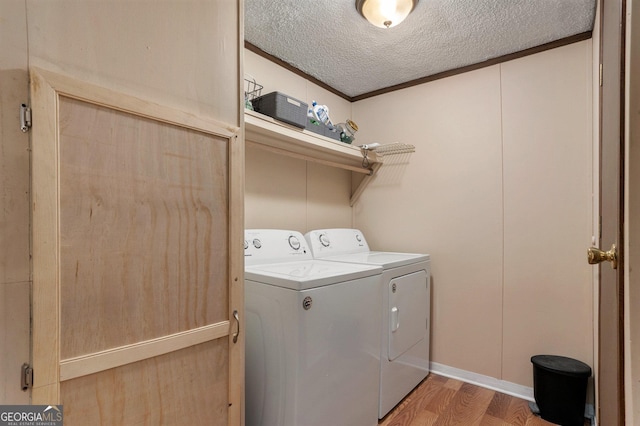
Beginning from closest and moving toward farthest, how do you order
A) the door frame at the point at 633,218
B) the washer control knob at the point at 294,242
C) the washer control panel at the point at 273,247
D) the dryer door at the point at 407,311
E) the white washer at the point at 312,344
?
1. the door frame at the point at 633,218
2. the white washer at the point at 312,344
3. the washer control panel at the point at 273,247
4. the dryer door at the point at 407,311
5. the washer control knob at the point at 294,242

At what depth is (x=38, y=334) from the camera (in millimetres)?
771

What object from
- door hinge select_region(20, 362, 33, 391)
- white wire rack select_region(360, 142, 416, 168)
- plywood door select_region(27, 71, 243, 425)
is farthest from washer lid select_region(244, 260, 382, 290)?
white wire rack select_region(360, 142, 416, 168)

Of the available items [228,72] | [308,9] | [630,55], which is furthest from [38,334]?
[308,9]

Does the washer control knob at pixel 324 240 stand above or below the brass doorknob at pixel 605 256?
below

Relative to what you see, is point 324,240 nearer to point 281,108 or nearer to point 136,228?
point 281,108

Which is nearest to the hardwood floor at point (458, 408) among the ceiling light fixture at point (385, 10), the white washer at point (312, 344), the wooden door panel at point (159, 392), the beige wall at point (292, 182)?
the white washer at point (312, 344)

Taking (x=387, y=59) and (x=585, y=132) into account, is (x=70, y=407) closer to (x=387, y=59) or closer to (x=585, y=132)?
Result: (x=387, y=59)

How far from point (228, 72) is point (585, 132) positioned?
2.14m

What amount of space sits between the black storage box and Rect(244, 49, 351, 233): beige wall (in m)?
0.34

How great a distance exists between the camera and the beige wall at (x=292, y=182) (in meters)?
2.20

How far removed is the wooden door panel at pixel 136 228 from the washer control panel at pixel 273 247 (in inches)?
26.9

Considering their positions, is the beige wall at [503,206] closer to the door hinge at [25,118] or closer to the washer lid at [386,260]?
the washer lid at [386,260]

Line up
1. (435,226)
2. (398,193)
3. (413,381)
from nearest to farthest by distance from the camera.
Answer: (413,381), (435,226), (398,193)

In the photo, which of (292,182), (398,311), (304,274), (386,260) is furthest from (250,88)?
(398,311)
